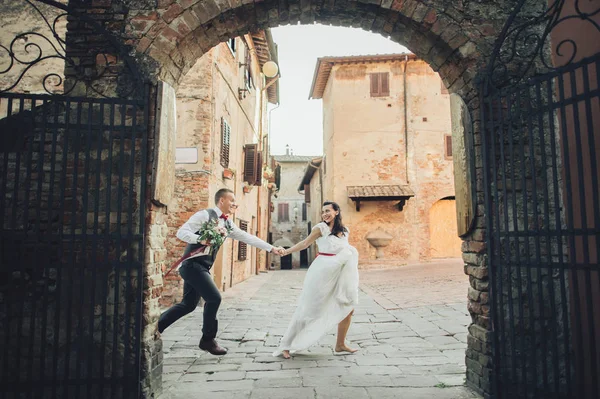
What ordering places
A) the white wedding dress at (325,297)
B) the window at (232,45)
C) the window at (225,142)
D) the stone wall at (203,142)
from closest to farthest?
the white wedding dress at (325,297) < the stone wall at (203,142) < the window at (225,142) < the window at (232,45)

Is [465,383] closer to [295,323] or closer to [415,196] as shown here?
[295,323]

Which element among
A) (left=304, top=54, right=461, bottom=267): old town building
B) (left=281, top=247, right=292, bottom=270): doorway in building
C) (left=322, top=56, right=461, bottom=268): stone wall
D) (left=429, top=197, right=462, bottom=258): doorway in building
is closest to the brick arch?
(left=304, top=54, right=461, bottom=267): old town building

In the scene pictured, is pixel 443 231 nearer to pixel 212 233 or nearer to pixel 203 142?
pixel 203 142

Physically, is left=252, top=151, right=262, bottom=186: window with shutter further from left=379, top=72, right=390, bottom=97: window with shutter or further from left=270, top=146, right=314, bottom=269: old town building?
left=270, top=146, right=314, bottom=269: old town building

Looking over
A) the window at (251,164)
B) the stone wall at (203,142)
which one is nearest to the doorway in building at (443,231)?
the window at (251,164)

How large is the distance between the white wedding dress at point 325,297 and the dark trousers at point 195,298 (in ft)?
2.57

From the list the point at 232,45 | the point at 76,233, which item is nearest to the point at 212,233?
the point at 76,233

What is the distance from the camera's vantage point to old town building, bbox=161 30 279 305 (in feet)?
29.5

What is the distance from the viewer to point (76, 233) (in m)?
3.55

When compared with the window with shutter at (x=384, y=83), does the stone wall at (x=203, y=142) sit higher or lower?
lower

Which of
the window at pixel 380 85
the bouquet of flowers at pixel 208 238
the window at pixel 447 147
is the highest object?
the window at pixel 380 85

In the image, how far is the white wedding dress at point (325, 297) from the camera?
4.69 meters

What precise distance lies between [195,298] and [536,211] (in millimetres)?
3409

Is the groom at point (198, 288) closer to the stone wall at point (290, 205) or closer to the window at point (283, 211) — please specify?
Result: the stone wall at point (290, 205)
